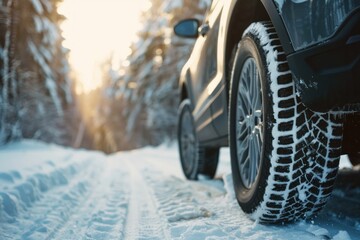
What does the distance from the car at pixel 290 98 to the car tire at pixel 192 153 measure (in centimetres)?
163

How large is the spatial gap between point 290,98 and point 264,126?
181 mm

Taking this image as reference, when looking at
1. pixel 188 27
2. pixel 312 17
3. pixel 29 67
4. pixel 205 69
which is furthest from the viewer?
pixel 29 67

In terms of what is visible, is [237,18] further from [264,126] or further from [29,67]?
[29,67]

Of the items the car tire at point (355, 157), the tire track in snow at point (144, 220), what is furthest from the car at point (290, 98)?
the tire track in snow at point (144, 220)

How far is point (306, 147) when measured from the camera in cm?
156

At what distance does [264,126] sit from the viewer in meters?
1.66

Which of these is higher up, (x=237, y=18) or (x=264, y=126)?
(x=237, y=18)


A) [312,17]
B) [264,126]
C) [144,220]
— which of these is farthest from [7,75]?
[312,17]

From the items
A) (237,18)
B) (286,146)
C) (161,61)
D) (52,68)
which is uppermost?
(52,68)

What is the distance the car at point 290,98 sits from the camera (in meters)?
1.30

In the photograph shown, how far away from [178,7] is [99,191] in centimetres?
1234

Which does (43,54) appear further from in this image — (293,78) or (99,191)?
(293,78)

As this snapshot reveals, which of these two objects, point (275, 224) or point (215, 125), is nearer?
point (275, 224)

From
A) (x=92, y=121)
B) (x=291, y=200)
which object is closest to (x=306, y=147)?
(x=291, y=200)
